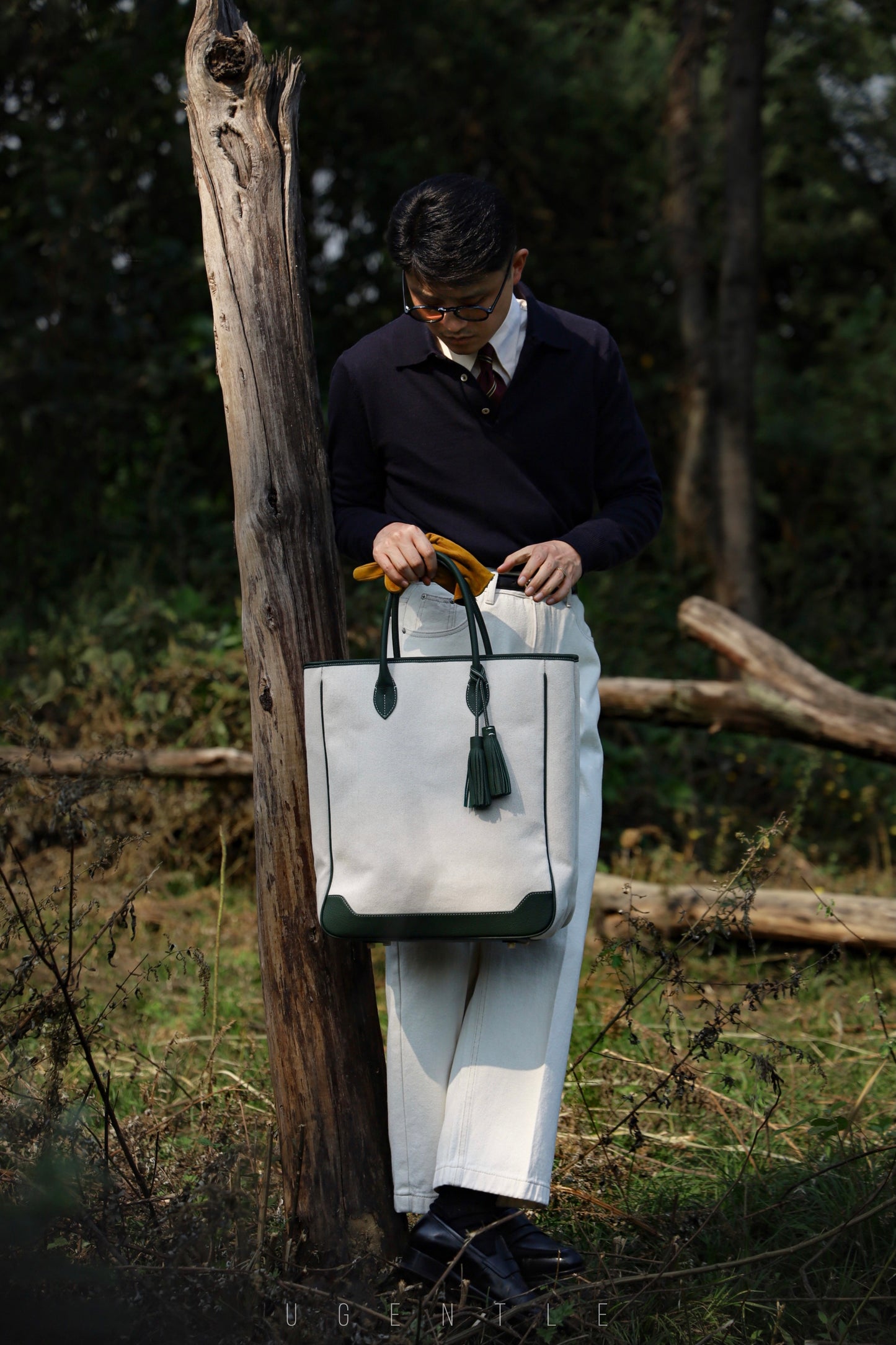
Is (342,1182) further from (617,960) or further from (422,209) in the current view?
(422,209)

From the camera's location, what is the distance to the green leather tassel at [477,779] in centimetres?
207

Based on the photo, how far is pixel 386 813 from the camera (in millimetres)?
2137

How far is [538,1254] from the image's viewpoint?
2236 millimetres

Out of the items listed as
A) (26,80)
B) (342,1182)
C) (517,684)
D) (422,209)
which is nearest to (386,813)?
(517,684)

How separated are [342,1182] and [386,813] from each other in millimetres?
766

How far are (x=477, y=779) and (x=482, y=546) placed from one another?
0.52 meters

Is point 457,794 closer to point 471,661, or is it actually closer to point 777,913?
point 471,661

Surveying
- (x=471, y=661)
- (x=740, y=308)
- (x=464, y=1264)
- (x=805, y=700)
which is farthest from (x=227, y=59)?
(x=740, y=308)

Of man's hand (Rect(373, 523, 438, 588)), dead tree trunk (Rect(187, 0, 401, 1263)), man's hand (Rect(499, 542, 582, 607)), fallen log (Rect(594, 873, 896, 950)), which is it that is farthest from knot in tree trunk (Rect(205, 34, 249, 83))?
fallen log (Rect(594, 873, 896, 950))

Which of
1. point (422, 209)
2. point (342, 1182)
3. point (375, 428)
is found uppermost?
point (422, 209)

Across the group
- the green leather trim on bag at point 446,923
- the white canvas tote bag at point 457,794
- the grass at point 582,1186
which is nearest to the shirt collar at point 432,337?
the white canvas tote bag at point 457,794

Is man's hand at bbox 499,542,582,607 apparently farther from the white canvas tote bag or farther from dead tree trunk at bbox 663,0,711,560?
dead tree trunk at bbox 663,0,711,560

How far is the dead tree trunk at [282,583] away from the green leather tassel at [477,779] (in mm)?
455

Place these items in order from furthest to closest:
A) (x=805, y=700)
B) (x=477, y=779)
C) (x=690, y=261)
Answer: (x=690, y=261), (x=805, y=700), (x=477, y=779)
